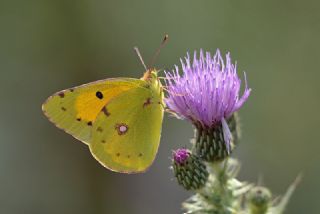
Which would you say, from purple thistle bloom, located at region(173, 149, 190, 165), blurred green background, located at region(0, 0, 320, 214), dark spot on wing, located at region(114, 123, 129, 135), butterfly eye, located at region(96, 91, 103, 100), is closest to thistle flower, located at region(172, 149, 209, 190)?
purple thistle bloom, located at region(173, 149, 190, 165)

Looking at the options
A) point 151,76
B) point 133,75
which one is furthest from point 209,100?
point 133,75

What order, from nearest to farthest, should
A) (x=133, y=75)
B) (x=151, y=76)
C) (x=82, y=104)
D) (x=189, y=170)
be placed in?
(x=189, y=170)
(x=82, y=104)
(x=151, y=76)
(x=133, y=75)

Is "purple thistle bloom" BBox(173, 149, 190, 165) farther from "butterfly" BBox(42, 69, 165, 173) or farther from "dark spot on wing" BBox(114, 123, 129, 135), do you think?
"dark spot on wing" BBox(114, 123, 129, 135)

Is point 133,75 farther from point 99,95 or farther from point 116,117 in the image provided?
point 99,95

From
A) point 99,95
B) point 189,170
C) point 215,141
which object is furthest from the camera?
point 99,95

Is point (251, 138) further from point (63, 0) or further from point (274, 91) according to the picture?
point (63, 0)

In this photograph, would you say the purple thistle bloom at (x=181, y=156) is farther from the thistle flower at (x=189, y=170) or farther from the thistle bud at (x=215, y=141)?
the thistle bud at (x=215, y=141)

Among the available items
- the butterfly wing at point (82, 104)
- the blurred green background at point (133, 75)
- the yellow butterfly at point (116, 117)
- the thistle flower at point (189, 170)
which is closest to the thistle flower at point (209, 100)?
the thistle flower at point (189, 170)

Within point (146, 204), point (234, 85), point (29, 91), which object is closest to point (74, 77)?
point (29, 91)

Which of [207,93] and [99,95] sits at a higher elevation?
[99,95]
